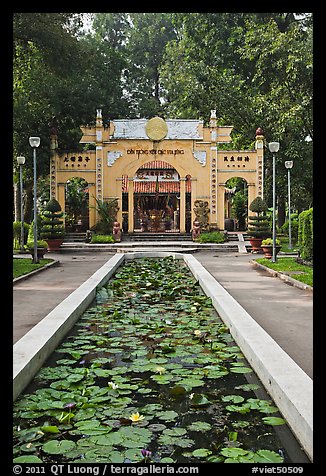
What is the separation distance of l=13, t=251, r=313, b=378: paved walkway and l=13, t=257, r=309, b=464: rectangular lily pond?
0.50 m

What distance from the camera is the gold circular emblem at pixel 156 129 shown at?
2238 centimetres

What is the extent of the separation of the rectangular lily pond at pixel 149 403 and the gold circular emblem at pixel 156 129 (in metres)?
17.0

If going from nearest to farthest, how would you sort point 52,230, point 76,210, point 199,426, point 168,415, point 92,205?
1. point 199,426
2. point 168,415
3. point 52,230
4. point 92,205
5. point 76,210

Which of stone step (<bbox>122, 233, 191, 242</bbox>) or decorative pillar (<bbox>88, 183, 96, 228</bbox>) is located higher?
decorative pillar (<bbox>88, 183, 96, 228</bbox>)

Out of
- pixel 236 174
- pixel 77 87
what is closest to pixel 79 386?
pixel 236 174

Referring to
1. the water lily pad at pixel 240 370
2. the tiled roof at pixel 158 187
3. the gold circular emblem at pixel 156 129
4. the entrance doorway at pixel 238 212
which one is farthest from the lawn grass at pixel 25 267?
the entrance doorway at pixel 238 212

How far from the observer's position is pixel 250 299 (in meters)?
7.65

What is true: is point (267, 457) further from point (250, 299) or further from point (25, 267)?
point (25, 267)

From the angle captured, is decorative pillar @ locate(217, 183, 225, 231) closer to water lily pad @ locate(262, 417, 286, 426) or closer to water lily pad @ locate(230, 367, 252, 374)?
water lily pad @ locate(230, 367, 252, 374)

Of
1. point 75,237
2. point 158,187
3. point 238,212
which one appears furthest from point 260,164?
point 75,237

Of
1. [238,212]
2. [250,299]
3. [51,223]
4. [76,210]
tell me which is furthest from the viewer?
[238,212]

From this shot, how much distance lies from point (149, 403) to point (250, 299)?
14.0 ft

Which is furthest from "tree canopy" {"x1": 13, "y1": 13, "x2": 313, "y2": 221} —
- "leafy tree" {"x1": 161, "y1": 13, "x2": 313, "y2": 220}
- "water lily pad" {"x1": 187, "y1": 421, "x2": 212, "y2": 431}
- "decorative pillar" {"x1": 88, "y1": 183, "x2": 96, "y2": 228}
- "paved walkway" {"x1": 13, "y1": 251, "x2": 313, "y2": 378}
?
"water lily pad" {"x1": 187, "y1": 421, "x2": 212, "y2": 431}

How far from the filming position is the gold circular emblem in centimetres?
2238
